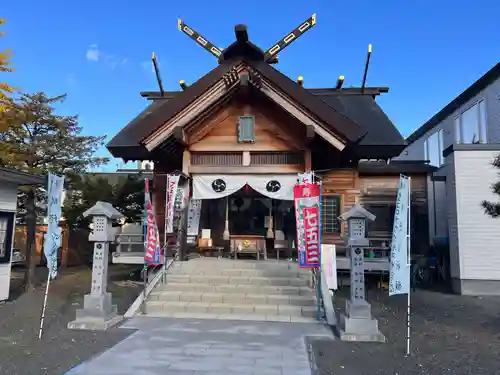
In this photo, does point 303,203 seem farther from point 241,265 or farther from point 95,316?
point 95,316

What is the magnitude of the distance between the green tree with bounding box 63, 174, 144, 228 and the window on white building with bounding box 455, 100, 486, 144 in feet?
46.4

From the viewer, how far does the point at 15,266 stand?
19625 mm

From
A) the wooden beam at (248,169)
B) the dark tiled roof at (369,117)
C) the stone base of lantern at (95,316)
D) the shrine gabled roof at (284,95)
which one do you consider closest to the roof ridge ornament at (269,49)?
the shrine gabled roof at (284,95)

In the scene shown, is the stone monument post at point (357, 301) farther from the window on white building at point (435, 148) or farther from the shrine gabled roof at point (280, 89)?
the window on white building at point (435, 148)

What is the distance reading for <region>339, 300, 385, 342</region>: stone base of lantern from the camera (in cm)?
754

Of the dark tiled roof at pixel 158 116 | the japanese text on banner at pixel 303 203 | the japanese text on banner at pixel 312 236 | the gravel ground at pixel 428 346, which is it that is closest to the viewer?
the gravel ground at pixel 428 346

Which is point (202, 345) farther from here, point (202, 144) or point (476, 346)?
point (202, 144)

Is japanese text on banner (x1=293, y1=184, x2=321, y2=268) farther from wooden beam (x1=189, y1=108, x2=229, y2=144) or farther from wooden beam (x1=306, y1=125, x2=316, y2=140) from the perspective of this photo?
wooden beam (x1=189, y1=108, x2=229, y2=144)

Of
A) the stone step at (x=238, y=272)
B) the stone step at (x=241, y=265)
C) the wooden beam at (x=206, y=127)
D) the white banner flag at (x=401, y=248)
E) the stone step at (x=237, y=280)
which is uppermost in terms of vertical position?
the wooden beam at (x=206, y=127)

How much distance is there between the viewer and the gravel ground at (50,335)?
19.8 feet

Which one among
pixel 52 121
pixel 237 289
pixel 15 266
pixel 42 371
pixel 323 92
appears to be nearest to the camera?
pixel 42 371

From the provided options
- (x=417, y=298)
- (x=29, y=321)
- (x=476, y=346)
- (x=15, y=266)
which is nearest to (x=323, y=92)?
(x=417, y=298)

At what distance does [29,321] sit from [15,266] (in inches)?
500

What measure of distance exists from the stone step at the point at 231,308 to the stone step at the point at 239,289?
2.04 ft
